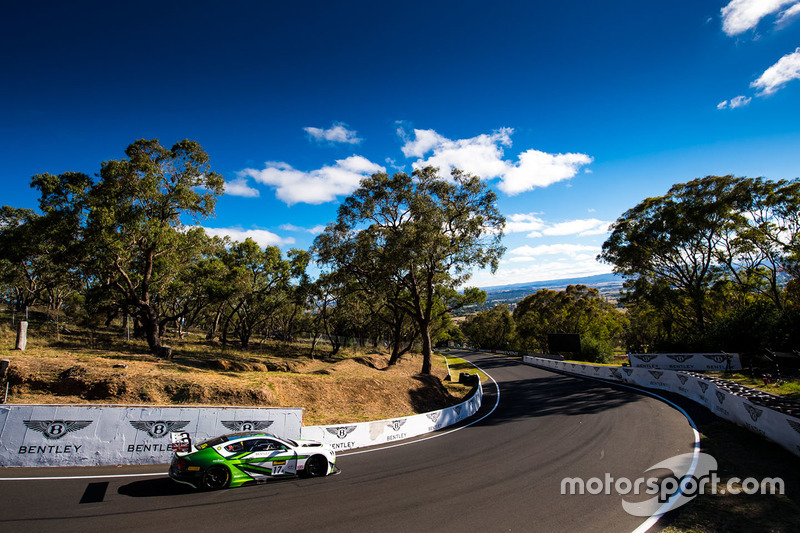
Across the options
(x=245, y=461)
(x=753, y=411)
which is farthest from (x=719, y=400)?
(x=245, y=461)

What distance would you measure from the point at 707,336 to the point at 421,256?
1047 inches

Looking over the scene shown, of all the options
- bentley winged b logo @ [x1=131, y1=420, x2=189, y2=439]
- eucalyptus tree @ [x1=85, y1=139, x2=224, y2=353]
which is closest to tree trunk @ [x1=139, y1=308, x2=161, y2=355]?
eucalyptus tree @ [x1=85, y1=139, x2=224, y2=353]

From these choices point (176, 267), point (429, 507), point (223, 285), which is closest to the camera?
point (429, 507)

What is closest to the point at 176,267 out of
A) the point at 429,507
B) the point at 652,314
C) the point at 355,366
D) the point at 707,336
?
the point at 355,366

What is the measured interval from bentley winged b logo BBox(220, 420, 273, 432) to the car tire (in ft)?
A: 9.77

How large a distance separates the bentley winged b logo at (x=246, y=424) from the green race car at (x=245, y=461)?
7.18ft

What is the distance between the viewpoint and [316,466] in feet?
33.2

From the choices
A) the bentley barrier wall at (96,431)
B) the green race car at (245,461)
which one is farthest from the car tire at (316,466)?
the bentley barrier wall at (96,431)

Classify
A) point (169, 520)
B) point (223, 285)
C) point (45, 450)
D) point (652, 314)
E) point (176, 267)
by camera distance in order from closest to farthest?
point (169, 520) → point (45, 450) → point (176, 267) → point (223, 285) → point (652, 314)

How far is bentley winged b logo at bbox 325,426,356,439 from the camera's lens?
42.4 feet

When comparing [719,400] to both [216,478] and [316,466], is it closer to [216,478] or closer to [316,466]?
[316,466]

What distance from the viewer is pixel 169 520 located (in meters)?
7.01

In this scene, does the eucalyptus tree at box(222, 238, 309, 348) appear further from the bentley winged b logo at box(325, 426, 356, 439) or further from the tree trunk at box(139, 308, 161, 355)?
the bentley winged b logo at box(325, 426, 356, 439)

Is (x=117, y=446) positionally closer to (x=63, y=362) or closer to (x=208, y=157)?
(x=63, y=362)
